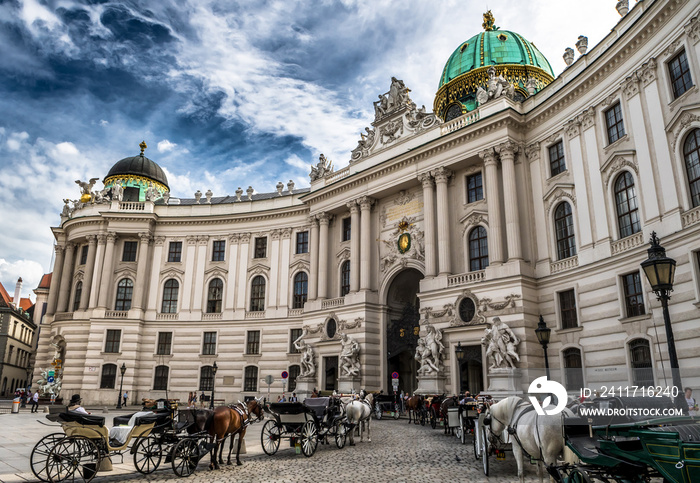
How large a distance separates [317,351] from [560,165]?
830 inches

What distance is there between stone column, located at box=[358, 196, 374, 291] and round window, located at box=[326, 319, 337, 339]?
370cm

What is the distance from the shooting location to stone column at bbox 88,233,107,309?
46562mm

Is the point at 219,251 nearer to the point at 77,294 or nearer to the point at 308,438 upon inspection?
the point at 77,294

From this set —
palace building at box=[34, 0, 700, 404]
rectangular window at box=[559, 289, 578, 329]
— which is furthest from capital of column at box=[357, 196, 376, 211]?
rectangular window at box=[559, 289, 578, 329]

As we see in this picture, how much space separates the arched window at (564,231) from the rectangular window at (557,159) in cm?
204

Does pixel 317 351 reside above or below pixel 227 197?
below

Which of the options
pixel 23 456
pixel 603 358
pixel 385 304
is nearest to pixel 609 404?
pixel 23 456

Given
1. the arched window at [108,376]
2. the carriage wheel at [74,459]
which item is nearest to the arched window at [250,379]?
the arched window at [108,376]

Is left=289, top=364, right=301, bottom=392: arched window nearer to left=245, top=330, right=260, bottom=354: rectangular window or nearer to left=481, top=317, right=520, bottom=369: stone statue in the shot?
left=245, top=330, right=260, bottom=354: rectangular window

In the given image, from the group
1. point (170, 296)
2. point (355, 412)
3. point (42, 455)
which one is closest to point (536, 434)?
point (355, 412)

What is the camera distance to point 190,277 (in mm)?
47719

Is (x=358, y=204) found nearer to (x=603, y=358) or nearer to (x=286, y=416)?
(x=603, y=358)

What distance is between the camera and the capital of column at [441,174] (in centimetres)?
3441

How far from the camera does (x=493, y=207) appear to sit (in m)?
30.9
